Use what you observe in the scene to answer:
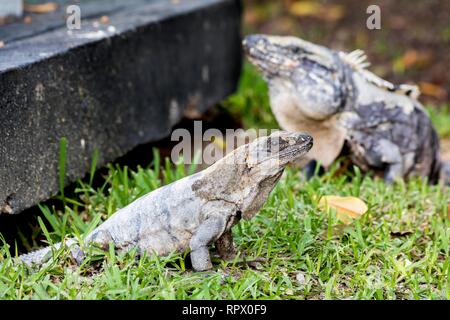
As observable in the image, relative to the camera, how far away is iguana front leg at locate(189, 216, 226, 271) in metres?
3.97

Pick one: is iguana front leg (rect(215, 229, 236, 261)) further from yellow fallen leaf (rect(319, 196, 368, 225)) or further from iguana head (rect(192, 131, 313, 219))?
yellow fallen leaf (rect(319, 196, 368, 225))

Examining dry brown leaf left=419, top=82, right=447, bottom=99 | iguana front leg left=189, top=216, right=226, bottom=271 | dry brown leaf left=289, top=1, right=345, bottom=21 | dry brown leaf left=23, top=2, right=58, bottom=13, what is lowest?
dry brown leaf left=419, top=82, right=447, bottom=99

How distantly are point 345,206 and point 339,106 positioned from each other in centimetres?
131

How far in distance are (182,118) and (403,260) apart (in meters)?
3.63

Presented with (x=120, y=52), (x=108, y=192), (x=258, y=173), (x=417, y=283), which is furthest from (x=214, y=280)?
(x=120, y=52)

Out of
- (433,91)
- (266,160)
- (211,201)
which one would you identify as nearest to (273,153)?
(266,160)

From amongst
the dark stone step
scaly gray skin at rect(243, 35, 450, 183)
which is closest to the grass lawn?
the dark stone step

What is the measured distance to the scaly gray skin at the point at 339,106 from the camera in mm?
6262

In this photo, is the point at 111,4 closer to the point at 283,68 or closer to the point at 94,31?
the point at 94,31

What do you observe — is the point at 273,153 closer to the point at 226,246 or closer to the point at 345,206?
the point at 226,246

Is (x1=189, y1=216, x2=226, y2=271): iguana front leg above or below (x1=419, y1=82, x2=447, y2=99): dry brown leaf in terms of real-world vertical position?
above

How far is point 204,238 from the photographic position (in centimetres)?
397

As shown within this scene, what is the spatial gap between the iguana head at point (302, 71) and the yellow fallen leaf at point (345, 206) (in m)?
1.10

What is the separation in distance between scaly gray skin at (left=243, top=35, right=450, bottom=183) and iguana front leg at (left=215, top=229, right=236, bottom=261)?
7.32ft
